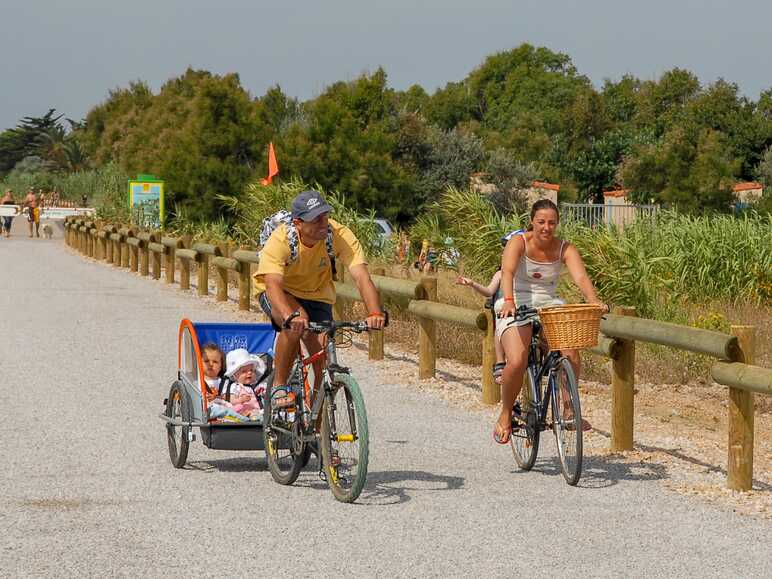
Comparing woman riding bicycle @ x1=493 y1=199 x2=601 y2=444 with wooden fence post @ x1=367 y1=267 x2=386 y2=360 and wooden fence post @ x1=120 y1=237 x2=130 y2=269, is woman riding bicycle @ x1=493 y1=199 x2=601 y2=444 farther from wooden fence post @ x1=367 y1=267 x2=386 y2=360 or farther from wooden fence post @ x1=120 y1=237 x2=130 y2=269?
wooden fence post @ x1=120 y1=237 x2=130 y2=269

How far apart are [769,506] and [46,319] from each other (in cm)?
1296

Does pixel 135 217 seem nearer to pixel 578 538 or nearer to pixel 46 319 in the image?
pixel 46 319

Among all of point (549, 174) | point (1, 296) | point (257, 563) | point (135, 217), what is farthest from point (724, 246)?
point (549, 174)

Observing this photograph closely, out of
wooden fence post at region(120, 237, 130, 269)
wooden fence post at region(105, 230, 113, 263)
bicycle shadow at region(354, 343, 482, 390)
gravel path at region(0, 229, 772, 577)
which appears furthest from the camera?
wooden fence post at region(105, 230, 113, 263)

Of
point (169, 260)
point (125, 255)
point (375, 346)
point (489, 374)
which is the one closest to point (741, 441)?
point (489, 374)

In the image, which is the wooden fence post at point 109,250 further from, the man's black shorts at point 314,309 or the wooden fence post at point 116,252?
the man's black shorts at point 314,309

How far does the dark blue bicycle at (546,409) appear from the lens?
8.09 metres

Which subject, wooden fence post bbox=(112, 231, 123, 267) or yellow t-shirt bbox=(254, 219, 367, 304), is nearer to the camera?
yellow t-shirt bbox=(254, 219, 367, 304)

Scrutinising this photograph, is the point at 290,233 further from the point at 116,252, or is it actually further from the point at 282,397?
the point at 116,252

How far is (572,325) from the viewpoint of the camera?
7.87 meters

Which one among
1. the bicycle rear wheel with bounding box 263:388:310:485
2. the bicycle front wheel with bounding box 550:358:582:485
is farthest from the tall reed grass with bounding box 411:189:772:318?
the bicycle rear wheel with bounding box 263:388:310:485

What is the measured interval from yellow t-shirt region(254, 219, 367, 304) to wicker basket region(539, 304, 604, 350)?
1092 millimetres

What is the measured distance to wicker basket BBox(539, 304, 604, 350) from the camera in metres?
7.85

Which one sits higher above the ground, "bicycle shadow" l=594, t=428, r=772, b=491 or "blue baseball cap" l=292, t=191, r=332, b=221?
"blue baseball cap" l=292, t=191, r=332, b=221
